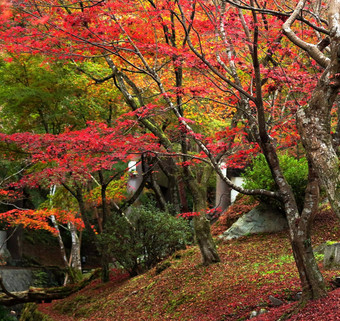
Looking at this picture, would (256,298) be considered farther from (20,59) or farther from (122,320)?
(20,59)

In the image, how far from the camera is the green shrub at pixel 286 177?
10180 mm

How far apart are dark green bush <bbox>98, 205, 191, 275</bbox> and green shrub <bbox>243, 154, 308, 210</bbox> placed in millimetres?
2294

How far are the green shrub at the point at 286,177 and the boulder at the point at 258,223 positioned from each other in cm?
37

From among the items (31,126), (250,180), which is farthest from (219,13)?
(31,126)

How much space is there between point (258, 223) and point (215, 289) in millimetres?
4347

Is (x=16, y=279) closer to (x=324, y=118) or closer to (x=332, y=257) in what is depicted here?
(x=332, y=257)

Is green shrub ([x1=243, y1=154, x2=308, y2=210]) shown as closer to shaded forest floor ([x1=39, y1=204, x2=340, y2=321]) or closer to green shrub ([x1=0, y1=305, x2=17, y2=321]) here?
shaded forest floor ([x1=39, y1=204, x2=340, y2=321])

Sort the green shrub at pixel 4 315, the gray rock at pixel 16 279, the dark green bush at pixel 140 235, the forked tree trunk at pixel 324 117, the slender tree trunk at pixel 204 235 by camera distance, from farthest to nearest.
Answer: the gray rock at pixel 16 279 → the green shrub at pixel 4 315 → the dark green bush at pixel 140 235 → the slender tree trunk at pixel 204 235 → the forked tree trunk at pixel 324 117

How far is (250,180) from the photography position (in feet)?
36.8

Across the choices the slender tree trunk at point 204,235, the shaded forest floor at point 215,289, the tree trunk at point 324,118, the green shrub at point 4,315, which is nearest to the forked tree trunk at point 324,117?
the tree trunk at point 324,118

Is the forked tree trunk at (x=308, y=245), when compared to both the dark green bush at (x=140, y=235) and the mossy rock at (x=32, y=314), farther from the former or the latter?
the mossy rock at (x=32, y=314)

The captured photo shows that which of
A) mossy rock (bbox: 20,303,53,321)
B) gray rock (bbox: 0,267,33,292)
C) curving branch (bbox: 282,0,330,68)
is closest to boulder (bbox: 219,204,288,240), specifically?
mossy rock (bbox: 20,303,53,321)

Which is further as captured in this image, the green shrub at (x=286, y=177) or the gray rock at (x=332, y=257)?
the green shrub at (x=286, y=177)

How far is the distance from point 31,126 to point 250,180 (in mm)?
7092
